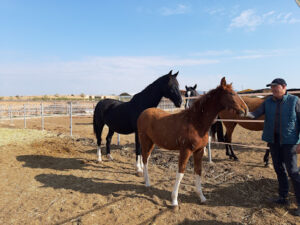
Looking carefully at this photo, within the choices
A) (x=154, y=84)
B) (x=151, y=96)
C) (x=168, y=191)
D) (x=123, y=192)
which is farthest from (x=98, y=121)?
(x=168, y=191)

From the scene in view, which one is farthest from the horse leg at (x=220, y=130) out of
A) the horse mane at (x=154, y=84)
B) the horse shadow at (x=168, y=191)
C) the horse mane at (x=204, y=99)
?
the horse mane at (x=204, y=99)

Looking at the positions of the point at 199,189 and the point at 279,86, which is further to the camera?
the point at 199,189

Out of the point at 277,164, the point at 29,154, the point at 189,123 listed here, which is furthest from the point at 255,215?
the point at 29,154

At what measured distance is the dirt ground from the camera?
278 cm

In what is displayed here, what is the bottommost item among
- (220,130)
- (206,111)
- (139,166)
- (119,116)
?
(139,166)

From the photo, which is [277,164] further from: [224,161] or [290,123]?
[224,161]

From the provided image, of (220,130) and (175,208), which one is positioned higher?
(220,130)

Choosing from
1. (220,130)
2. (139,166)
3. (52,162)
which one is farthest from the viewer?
(220,130)

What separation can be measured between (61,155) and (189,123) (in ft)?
14.4

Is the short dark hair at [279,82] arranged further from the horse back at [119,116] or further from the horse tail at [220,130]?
the horse tail at [220,130]

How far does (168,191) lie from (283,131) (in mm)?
2061

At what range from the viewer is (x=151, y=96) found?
4617mm

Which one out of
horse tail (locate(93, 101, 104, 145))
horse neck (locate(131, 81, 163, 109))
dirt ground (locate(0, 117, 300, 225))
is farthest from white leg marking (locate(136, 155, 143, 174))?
horse tail (locate(93, 101, 104, 145))

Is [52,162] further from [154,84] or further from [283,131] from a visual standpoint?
[283,131]
